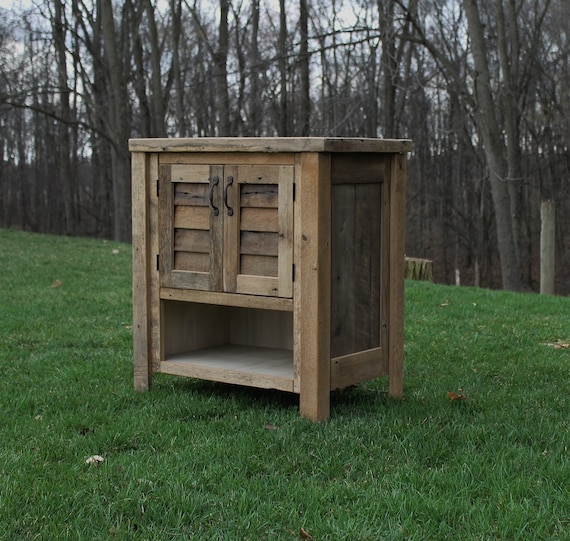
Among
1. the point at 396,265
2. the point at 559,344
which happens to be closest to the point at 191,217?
the point at 396,265

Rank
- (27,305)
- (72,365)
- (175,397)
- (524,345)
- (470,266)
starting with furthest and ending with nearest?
1. (470,266)
2. (27,305)
3. (524,345)
4. (72,365)
5. (175,397)

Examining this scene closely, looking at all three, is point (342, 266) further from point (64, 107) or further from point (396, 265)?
point (64, 107)

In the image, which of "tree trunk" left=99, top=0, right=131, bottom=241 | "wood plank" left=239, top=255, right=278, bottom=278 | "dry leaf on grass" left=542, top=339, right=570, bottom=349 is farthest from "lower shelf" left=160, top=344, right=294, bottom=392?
"tree trunk" left=99, top=0, right=131, bottom=241

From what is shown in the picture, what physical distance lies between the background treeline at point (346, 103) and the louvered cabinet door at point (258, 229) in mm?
15649

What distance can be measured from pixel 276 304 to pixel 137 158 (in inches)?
54.3

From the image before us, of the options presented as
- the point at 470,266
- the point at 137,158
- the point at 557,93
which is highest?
the point at 557,93

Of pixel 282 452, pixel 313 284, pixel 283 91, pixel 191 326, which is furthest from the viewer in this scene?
pixel 283 91

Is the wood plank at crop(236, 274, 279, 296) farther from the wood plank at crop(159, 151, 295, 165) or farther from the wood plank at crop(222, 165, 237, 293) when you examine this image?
the wood plank at crop(159, 151, 295, 165)

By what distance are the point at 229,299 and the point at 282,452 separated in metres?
1.14

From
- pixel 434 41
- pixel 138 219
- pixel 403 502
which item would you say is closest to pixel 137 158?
pixel 138 219

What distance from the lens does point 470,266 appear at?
35.8 meters

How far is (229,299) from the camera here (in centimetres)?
530

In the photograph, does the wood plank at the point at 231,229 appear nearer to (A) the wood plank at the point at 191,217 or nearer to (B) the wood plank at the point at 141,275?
(A) the wood plank at the point at 191,217

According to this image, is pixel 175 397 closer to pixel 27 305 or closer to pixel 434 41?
pixel 27 305
